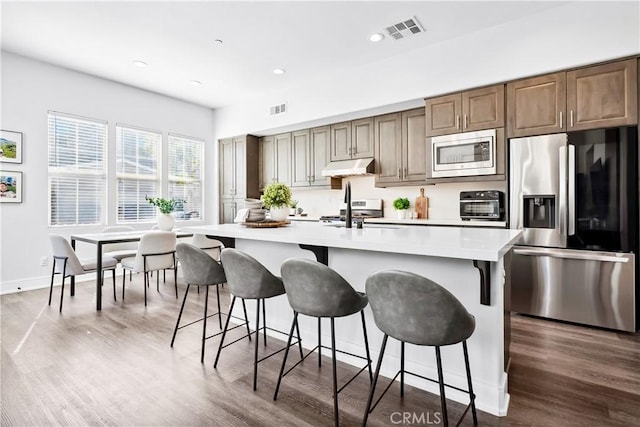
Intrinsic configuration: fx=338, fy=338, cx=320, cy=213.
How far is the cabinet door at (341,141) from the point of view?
505cm

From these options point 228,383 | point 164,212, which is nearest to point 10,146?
point 164,212

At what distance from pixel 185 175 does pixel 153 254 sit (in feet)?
8.94

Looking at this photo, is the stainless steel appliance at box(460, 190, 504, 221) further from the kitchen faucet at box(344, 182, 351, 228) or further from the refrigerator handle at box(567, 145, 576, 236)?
the kitchen faucet at box(344, 182, 351, 228)

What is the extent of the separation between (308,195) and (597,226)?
3.98 m

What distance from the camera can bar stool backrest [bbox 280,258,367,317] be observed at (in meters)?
1.72

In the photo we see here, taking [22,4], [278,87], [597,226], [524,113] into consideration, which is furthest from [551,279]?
[22,4]

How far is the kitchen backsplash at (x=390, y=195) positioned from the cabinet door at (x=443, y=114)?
79 centimetres

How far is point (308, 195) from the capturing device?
5934mm

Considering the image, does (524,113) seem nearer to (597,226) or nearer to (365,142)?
(597,226)

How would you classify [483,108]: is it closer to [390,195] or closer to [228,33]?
[390,195]

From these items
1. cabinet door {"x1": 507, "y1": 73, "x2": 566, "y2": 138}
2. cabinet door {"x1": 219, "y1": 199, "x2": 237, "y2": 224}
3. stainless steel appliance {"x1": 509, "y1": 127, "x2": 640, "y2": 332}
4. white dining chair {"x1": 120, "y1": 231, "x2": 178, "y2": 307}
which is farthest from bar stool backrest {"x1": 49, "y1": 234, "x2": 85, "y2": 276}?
cabinet door {"x1": 507, "y1": 73, "x2": 566, "y2": 138}

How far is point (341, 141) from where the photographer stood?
16.8ft

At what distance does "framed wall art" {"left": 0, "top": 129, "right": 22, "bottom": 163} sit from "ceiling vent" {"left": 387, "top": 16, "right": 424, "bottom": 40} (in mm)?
4689

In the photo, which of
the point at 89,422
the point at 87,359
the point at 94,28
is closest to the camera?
the point at 89,422
